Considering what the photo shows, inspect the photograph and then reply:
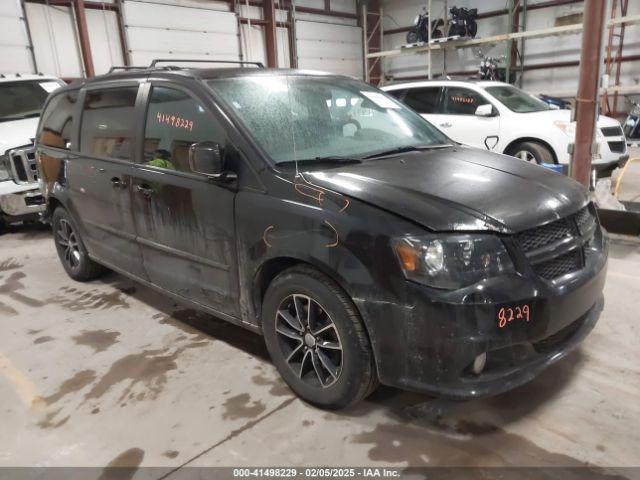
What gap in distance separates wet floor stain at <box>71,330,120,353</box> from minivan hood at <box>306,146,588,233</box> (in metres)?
1.89

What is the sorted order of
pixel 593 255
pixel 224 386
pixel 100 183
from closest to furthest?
1. pixel 593 255
2. pixel 224 386
3. pixel 100 183

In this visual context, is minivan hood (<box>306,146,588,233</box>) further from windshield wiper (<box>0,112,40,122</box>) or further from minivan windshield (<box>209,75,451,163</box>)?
windshield wiper (<box>0,112,40,122</box>)

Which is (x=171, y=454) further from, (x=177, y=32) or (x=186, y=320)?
(x=177, y=32)

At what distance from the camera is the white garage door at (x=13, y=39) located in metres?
10.0

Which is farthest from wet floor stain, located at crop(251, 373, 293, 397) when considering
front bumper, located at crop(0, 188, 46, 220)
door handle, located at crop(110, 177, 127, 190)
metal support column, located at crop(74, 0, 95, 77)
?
metal support column, located at crop(74, 0, 95, 77)

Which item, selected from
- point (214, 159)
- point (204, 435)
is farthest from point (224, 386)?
point (214, 159)

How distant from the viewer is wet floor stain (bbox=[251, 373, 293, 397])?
2.62 meters

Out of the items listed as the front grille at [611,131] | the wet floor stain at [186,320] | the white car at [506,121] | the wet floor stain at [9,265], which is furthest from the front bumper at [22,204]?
the front grille at [611,131]

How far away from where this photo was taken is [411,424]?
7.65ft

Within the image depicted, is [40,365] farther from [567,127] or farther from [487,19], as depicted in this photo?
[487,19]

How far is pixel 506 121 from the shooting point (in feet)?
23.6

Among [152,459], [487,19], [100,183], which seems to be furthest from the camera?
[487,19]

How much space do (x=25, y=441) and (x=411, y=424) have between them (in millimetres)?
1811

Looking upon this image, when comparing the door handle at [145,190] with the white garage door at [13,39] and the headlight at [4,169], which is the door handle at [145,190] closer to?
the headlight at [4,169]
